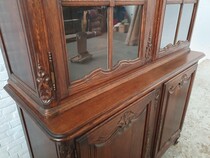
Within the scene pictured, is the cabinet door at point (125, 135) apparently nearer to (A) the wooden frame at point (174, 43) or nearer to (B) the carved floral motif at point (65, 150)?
(B) the carved floral motif at point (65, 150)

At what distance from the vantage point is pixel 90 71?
2.50ft

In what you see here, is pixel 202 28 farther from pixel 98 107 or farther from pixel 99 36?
pixel 98 107

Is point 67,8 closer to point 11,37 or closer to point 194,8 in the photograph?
point 11,37

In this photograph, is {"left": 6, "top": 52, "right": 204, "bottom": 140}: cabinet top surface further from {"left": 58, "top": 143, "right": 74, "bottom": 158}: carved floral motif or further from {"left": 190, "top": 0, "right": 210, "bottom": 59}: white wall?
{"left": 190, "top": 0, "right": 210, "bottom": 59}: white wall

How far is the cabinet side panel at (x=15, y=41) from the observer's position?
579 millimetres

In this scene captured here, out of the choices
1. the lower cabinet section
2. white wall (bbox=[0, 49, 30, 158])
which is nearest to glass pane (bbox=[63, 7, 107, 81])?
the lower cabinet section

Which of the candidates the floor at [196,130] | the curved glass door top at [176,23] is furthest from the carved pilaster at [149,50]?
the floor at [196,130]

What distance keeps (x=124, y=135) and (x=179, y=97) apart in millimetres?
644

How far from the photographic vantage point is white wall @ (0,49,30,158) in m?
0.98

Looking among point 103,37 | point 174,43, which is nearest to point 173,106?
point 174,43

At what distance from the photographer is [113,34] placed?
797 mm

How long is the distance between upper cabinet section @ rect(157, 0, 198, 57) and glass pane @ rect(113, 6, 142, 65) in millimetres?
195

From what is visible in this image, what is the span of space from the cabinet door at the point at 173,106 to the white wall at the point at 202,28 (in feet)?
6.53

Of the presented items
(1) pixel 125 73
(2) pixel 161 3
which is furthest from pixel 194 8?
(1) pixel 125 73
